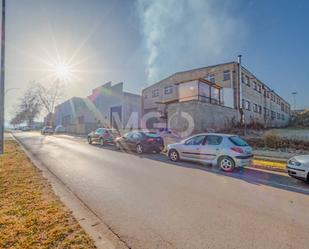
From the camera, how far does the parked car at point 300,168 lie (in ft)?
20.3

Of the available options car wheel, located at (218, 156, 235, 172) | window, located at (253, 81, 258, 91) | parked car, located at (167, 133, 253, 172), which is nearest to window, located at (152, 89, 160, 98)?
window, located at (253, 81, 258, 91)

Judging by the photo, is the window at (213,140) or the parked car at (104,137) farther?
the parked car at (104,137)

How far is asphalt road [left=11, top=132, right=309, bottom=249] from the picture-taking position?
3.23 m

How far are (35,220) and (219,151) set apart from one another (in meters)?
6.90

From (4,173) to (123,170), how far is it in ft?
13.1

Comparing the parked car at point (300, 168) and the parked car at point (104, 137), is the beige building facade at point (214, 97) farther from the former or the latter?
the parked car at point (300, 168)

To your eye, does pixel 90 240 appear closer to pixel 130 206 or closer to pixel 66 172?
pixel 130 206

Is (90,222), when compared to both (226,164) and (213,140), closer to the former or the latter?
(226,164)

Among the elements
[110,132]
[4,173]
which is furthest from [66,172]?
[110,132]

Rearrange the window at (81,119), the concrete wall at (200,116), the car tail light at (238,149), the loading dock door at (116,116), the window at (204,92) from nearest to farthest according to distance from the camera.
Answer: the car tail light at (238,149) → the concrete wall at (200,116) → the window at (204,92) → the loading dock door at (116,116) → the window at (81,119)

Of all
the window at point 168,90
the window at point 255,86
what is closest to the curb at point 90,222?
the window at point 168,90

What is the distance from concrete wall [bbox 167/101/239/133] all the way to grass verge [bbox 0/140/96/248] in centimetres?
1493

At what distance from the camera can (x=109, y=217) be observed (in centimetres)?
397

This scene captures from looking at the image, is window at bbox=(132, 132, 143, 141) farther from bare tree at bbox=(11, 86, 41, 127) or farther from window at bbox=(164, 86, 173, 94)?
bare tree at bbox=(11, 86, 41, 127)
